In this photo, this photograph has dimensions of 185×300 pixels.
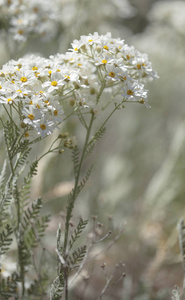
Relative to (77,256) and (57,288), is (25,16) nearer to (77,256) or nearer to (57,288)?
(77,256)

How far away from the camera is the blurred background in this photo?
2707 millimetres

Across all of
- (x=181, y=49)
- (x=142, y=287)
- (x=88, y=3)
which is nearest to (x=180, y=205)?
(x=142, y=287)

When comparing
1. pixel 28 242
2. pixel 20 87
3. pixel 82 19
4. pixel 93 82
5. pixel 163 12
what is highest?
pixel 163 12

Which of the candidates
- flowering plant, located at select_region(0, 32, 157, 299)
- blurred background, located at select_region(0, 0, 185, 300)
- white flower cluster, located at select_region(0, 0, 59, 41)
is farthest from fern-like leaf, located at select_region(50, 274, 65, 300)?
white flower cluster, located at select_region(0, 0, 59, 41)

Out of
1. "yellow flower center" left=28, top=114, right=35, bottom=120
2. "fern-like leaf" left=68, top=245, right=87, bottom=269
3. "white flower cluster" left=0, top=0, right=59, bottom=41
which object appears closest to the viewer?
"yellow flower center" left=28, top=114, right=35, bottom=120

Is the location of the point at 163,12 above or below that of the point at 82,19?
above

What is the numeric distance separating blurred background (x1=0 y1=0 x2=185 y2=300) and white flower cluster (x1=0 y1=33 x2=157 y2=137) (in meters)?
1.00

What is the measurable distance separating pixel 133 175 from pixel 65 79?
2514 millimetres

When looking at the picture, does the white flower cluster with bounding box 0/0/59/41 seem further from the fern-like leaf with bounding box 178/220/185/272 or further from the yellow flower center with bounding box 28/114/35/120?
the fern-like leaf with bounding box 178/220/185/272

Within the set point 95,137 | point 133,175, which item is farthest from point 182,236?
point 133,175

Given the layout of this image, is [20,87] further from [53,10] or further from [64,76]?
[53,10]

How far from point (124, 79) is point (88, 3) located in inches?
81.9

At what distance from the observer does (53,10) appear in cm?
257

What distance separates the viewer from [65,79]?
1.42 metres
